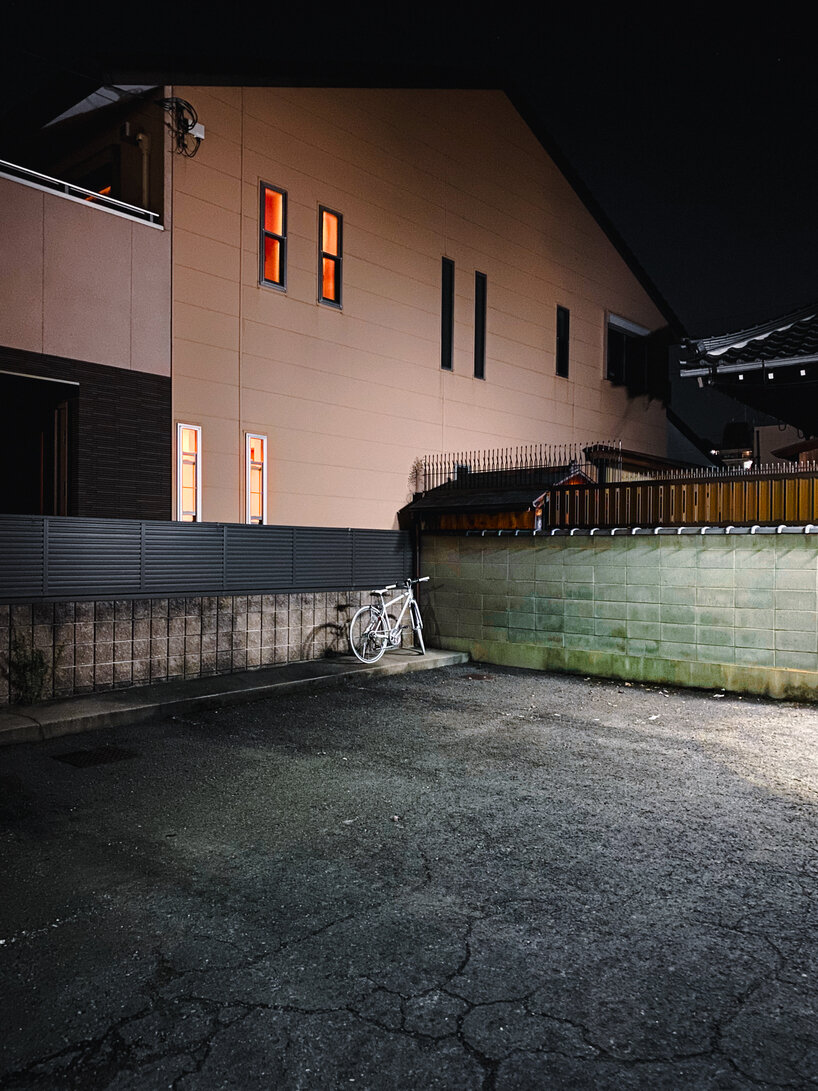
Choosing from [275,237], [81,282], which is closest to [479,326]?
[275,237]

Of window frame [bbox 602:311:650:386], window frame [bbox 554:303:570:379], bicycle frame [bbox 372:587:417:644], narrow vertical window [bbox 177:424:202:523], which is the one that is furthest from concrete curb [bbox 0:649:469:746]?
window frame [bbox 602:311:650:386]

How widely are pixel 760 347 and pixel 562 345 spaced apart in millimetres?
8479

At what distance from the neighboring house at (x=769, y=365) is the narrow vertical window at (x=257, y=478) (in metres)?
6.00

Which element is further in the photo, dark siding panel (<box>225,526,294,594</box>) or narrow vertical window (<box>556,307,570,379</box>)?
narrow vertical window (<box>556,307,570,379</box>)

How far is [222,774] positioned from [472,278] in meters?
11.6

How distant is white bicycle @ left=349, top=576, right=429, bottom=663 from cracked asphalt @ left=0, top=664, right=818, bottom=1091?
13.4ft

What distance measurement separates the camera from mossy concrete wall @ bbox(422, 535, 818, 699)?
28.1ft

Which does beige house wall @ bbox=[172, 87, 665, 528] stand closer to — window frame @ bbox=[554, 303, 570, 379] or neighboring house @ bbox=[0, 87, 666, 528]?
neighboring house @ bbox=[0, 87, 666, 528]

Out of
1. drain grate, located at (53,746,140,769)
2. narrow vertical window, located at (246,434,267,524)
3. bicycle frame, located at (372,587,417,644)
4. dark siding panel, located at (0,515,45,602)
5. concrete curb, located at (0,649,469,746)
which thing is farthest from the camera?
bicycle frame, located at (372,587,417,644)

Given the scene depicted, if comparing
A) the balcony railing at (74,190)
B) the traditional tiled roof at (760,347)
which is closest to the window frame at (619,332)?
the traditional tiled roof at (760,347)

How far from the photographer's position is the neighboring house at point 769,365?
326 inches

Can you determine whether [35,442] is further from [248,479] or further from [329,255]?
[329,255]

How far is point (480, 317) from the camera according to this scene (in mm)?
14664

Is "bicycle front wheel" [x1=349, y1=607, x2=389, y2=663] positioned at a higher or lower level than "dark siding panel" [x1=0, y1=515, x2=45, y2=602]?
lower
